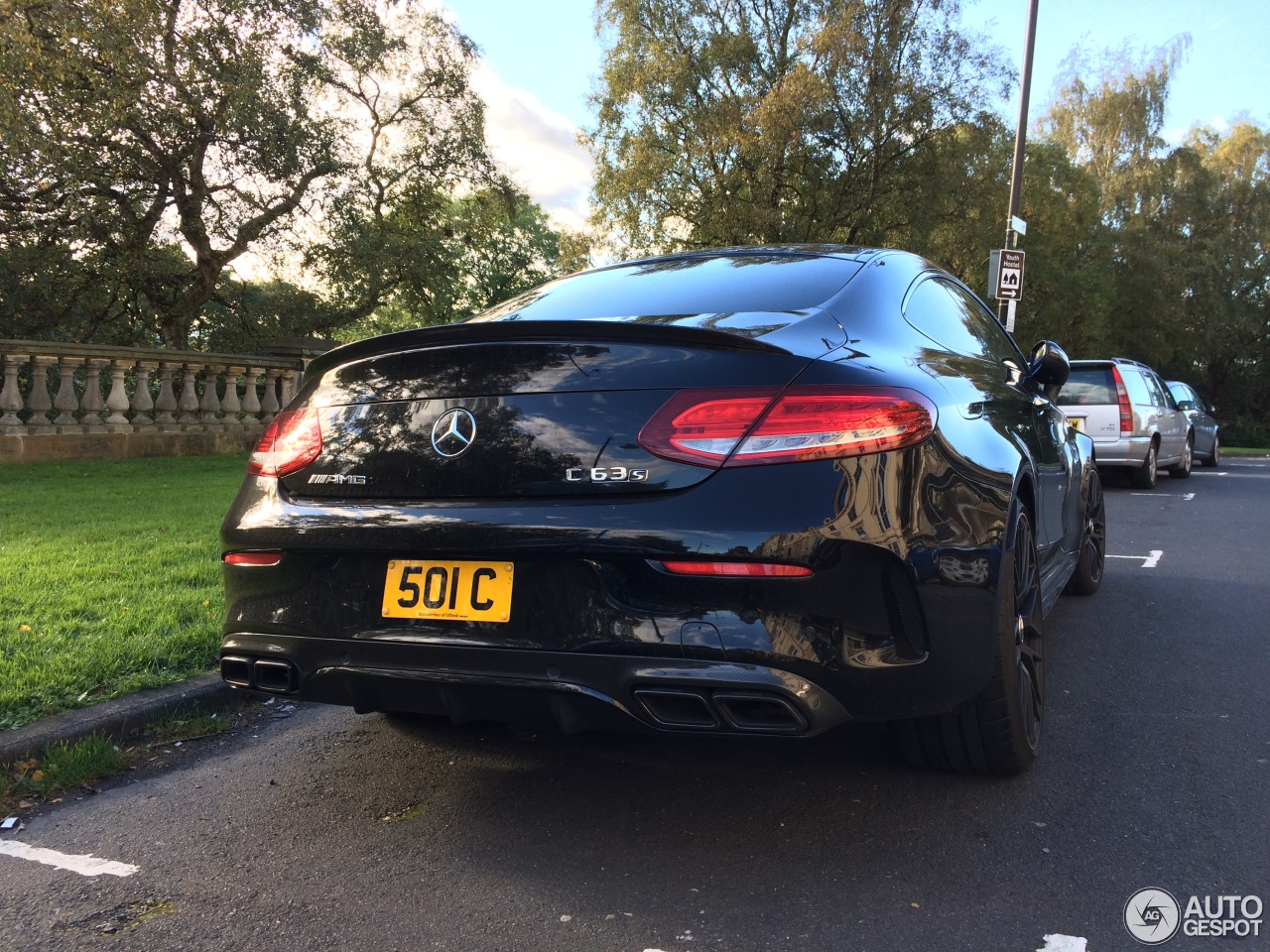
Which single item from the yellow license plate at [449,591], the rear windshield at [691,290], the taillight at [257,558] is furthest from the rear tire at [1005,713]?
the taillight at [257,558]

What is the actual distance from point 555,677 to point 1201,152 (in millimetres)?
46175

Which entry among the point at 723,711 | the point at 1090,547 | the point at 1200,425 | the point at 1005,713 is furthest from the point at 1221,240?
the point at 723,711

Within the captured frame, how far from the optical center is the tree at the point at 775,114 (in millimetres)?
22672

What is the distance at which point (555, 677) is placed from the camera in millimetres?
2443

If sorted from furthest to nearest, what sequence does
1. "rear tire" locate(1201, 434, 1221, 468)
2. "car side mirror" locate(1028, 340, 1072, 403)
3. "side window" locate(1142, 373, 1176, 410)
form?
"rear tire" locate(1201, 434, 1221, 468) < "side window" locate(1142, 373, 1176, 410) < "car side mirror" locate(1028, 340, 1072, 403)

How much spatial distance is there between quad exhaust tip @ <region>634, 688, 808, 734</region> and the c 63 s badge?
492 millimetres

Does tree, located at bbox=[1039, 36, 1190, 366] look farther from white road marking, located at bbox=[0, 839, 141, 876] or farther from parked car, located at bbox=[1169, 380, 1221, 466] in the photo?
white road marking, located at bbox=[0, 839, 141, 876]

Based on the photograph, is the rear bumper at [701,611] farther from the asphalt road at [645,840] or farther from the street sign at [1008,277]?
the street sign at [1008,277]

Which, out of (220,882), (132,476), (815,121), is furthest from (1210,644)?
(815,121)

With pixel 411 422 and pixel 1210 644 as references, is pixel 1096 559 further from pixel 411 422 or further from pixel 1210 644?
pixel 411 422

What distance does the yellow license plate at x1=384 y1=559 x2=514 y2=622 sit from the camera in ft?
8.22

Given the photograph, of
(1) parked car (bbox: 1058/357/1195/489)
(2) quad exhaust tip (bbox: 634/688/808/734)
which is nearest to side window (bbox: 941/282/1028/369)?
(2) quad exhaust tip (bbox: 634/688/808/734)

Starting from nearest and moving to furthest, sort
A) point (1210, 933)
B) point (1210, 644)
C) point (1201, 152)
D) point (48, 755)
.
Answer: point (1210, 933) < point (48, 755) < point (1210, 644) < point (1201, 152)

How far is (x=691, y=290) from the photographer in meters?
3.16
